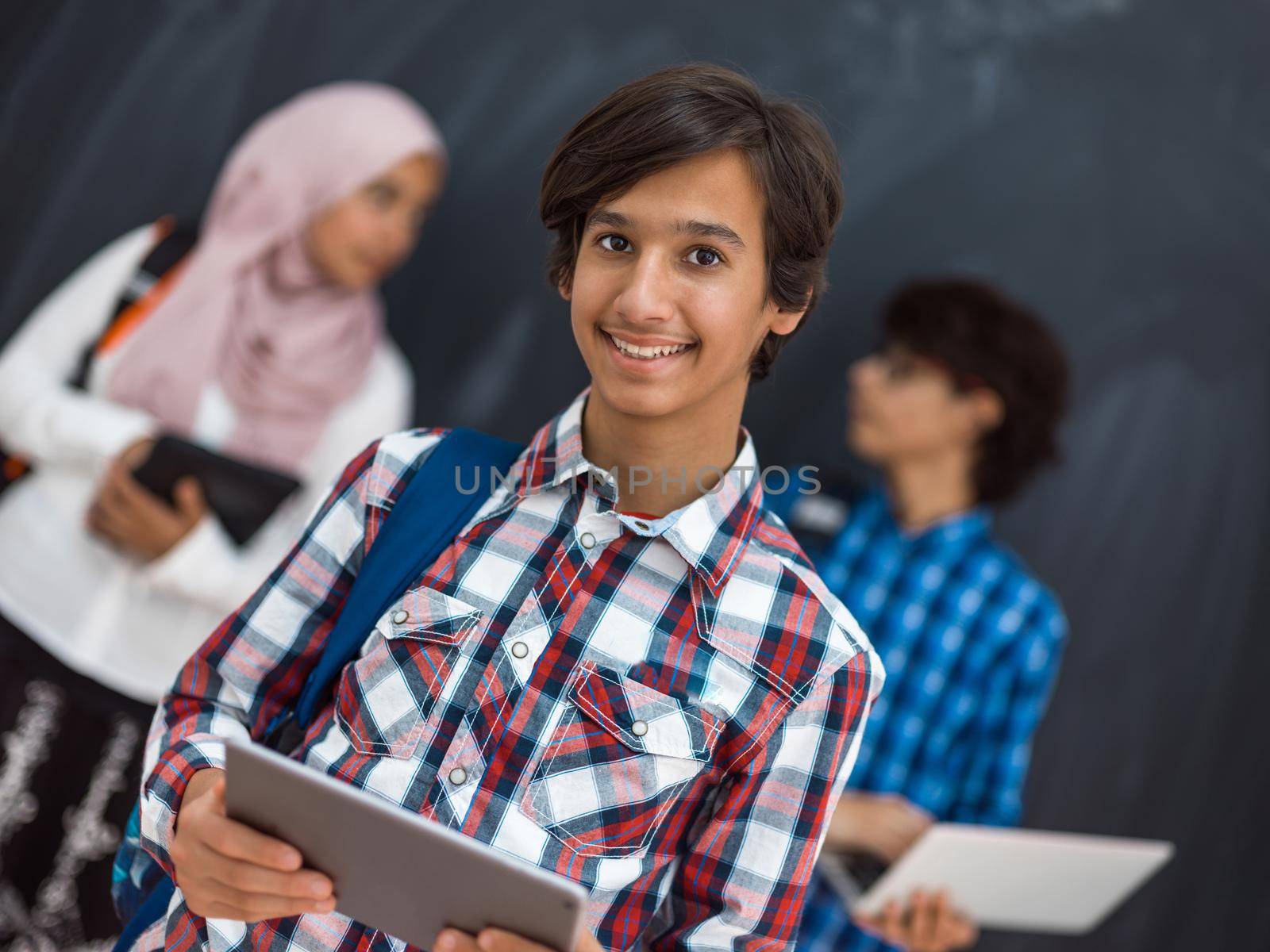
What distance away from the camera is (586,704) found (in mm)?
1045

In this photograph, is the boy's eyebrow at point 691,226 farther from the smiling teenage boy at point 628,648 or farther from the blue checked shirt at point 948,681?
the blue checked shirt at point 948,681

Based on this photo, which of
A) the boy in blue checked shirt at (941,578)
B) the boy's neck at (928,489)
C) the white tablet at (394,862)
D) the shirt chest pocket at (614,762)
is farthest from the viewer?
the boy's neck at (928,489)

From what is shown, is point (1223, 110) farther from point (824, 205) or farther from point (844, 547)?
point (824, 205)

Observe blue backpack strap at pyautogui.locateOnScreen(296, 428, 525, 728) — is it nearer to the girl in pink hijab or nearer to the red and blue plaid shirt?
the red and blue plaid shirt

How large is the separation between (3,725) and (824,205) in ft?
6.27

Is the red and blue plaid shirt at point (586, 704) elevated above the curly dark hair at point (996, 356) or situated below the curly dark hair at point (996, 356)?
below

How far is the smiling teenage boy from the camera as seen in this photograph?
1031 mm

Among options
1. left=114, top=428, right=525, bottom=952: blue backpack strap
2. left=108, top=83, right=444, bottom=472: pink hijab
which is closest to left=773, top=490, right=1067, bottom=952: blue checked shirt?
left=108, top=83, right=444, bottom=472: pink hijab

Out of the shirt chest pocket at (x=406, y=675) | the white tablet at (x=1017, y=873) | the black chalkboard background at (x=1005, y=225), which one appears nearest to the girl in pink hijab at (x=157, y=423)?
the black chalkboard background at (x=1005, y=225)

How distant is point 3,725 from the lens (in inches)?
83.4

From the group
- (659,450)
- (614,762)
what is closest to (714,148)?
(659,450)

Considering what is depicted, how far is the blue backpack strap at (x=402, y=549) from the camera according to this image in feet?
3.55

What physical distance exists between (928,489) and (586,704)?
56.4 inches

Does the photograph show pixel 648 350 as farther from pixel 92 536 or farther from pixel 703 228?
pixel 92 536
